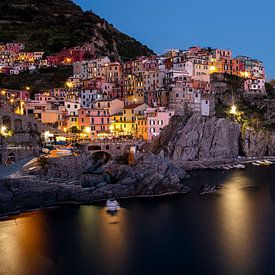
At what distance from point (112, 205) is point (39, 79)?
41.8 m

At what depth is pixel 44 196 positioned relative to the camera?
90.8ft

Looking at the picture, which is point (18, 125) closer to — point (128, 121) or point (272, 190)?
point (128, 121)

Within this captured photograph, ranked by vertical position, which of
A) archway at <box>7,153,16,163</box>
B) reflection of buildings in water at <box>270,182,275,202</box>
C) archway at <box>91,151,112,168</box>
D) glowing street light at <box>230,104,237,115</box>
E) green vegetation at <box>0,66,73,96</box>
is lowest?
reflection of buildings in water at <box>270,182,275,202</box>

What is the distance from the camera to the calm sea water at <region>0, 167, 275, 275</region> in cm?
1884

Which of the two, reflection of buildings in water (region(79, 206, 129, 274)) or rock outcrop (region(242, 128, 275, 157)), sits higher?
rock outcrop (region(242, 128, 275, 157))

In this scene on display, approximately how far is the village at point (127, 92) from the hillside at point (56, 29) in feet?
24.1

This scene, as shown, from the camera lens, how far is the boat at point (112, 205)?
88.3 ft

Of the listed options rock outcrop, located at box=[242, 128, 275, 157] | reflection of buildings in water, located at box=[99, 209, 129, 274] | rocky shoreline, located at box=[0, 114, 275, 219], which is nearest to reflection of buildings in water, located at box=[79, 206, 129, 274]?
reflection of buildings in water, located at box=[99, 209, 129, 274]

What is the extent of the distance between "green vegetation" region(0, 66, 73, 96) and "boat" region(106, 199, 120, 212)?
3533 cm

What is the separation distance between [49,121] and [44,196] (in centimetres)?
1870

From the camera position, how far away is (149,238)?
22.5 m

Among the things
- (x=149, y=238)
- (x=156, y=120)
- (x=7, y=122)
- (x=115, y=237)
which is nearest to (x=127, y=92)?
(x=156, y=120)

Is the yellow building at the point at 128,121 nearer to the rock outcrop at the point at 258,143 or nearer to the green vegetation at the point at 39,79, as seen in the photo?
the rock outcrop at the point at 258,143

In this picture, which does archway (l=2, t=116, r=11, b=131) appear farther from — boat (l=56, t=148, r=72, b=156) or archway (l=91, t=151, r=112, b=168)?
archway (l=91, t=151, r=112, b=168)
